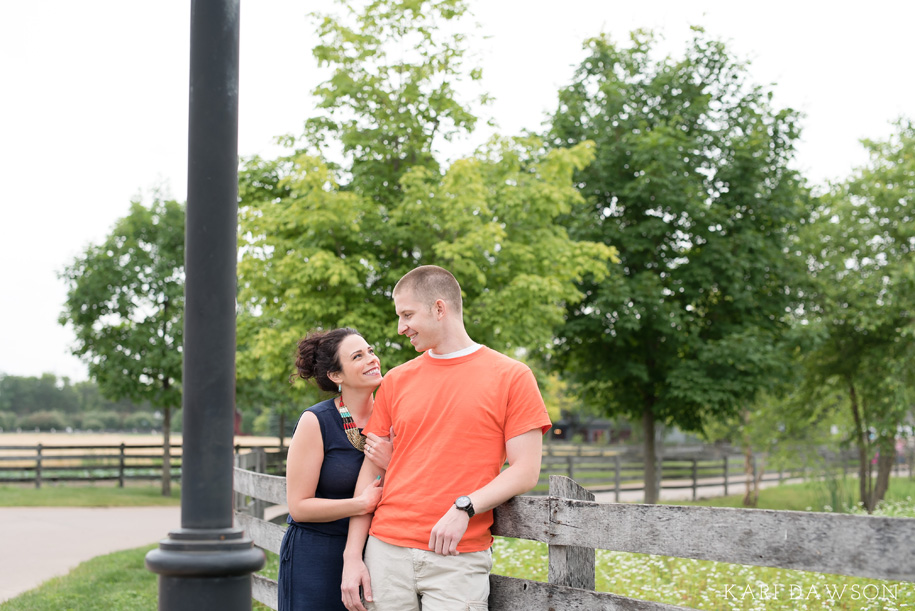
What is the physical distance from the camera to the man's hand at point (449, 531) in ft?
9.50

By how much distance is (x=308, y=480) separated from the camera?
3275 millimetres

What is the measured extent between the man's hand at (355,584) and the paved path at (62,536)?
4.93 metres

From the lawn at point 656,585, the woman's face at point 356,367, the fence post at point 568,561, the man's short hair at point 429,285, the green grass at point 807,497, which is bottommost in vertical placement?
the green grass at point 807,497

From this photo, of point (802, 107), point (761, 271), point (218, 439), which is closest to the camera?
point (218, 439)

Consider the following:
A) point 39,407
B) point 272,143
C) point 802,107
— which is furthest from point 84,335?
point 39,407

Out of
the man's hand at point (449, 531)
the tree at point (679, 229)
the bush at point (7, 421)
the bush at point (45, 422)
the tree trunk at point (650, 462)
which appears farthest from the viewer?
the bush at point (7, 421)

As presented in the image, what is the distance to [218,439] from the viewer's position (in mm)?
2449

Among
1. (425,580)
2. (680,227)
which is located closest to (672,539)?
(425,580)

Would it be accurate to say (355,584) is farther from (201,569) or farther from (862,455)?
(862,455)

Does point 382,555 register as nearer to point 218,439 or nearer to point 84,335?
point 218,439

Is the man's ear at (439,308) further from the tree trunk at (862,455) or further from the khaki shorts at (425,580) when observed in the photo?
the tree trunk at (862,455)

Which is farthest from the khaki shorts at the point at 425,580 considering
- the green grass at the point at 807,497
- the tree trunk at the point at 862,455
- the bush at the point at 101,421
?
the bush at the point at 101,421

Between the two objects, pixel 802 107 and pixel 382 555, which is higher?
pixel 802 107

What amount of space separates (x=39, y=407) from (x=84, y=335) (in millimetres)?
116808
